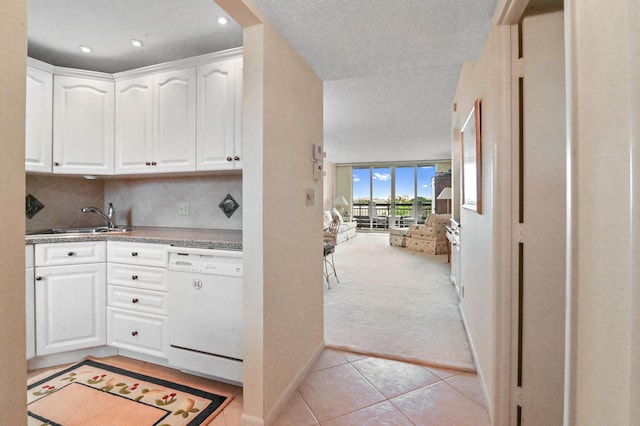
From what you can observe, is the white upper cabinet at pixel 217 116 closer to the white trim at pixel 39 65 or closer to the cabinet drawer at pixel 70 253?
the cabinet drawer at pixel 70 253

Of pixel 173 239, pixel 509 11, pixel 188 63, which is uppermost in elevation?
pixel 188 63

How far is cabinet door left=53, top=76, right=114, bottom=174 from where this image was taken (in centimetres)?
247

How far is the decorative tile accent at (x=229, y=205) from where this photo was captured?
2.60 meters

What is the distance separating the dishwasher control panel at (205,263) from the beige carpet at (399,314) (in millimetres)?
1187

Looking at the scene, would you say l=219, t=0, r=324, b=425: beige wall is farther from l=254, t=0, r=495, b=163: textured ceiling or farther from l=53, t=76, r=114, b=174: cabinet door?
l=53, t=76, r=114, b=174: cabinet door

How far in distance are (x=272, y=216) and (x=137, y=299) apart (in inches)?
52.8

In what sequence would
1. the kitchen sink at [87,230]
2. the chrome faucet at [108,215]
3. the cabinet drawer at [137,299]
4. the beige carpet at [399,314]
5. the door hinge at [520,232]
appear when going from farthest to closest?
the chrome faucet at [108,215] < the kitchen sink at [87,230] < the beige carpet at [399,314] < the cabinet drawer at [137,299] < the door hinge at [520,232]

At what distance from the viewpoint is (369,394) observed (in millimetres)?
1888

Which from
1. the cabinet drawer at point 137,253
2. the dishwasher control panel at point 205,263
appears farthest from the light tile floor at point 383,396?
the cabinet drawer at point 137,253

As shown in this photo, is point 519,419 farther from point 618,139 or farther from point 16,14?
point 16,14

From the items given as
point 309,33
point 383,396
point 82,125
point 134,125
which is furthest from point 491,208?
point 82,125

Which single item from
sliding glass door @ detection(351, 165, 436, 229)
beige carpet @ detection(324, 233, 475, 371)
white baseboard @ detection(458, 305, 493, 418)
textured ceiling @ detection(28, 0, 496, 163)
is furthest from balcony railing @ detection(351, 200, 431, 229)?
white baseboard @ detection(458, 305, 493, 418)

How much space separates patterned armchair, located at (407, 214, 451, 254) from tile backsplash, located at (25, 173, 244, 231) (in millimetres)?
5153

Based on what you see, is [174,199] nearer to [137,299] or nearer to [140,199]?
[140,199]
